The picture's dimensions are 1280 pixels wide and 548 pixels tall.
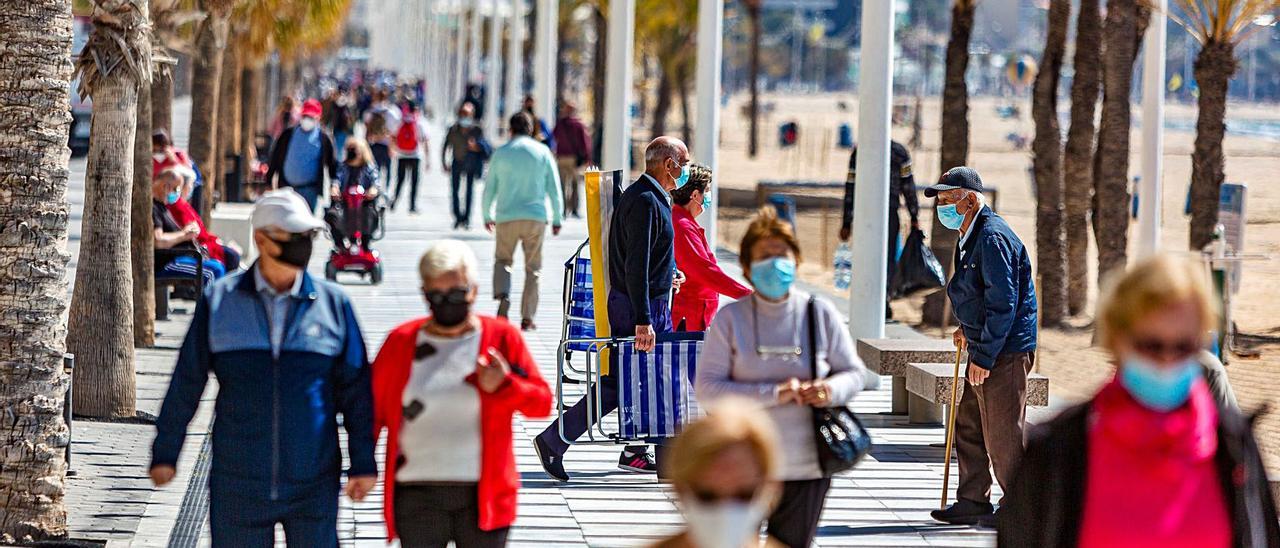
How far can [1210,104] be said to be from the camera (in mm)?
18906

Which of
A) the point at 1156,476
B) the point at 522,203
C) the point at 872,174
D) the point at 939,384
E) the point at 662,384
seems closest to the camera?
the point at 1156,476

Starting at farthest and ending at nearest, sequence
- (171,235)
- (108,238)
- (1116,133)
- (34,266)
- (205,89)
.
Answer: (205,89)
(1116,133)
(171,235)
(108,238)
(34,266)

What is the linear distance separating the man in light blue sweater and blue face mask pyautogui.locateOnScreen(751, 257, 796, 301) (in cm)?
888

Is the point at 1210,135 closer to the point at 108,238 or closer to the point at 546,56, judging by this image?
the point at 108,238

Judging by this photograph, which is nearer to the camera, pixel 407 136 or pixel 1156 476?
pixel 1156 476

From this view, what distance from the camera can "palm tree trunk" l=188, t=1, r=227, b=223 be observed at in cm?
2081

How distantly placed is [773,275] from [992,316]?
7.89 ft

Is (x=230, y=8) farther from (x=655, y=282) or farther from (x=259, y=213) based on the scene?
(x=259, y=213)

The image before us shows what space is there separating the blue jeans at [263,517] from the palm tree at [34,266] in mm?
2530

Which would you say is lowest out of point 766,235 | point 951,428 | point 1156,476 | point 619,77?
point 951,428

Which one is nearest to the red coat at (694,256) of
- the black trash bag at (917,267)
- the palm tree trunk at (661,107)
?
the black trash bag at (917,267)

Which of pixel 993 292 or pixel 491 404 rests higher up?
pixel 993 292

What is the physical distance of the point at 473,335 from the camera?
16.6 feet

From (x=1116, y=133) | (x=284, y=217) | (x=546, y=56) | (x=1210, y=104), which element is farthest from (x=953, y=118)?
(x=284, y=217)
